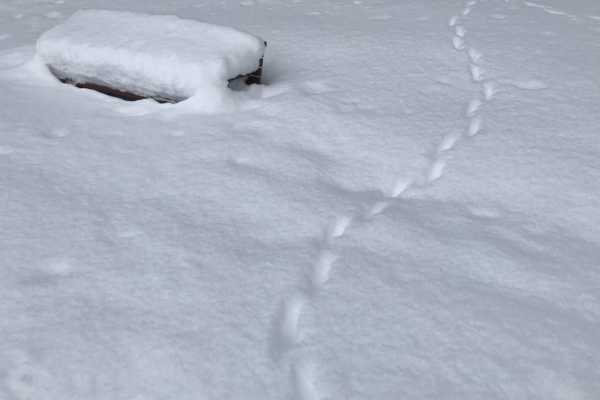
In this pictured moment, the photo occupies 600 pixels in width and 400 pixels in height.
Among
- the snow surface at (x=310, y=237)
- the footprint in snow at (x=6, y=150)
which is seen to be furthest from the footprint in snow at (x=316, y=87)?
the footprint in snow at (x=6, y=150)

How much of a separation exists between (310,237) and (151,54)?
1.15 metres

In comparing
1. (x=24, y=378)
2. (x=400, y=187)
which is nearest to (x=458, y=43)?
(x=400, y=187)

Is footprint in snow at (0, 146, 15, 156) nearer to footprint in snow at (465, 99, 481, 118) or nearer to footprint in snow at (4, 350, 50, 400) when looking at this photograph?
footprint in snow at (4, 350, 50, 400)

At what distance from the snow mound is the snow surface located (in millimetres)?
100

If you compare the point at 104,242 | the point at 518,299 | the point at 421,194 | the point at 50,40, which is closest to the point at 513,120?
the point at 421,194

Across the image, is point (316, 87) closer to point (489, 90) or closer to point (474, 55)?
point (489, 90)

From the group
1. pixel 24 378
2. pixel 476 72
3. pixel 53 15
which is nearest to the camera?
pixel 24 378

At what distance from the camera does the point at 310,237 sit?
5.14 feet

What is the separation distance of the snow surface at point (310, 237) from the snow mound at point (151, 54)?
4.0 inches

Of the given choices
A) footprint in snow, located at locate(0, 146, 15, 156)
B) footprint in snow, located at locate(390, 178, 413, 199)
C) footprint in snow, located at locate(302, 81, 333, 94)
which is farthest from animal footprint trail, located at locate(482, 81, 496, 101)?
footprint in snow, located at locate(0, 146, 15, 156)

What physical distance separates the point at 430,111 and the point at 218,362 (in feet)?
4.93

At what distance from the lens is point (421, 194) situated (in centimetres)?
180

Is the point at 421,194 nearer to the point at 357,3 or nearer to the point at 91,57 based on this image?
the point at 91,57

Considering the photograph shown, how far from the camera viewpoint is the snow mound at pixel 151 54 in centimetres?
226
